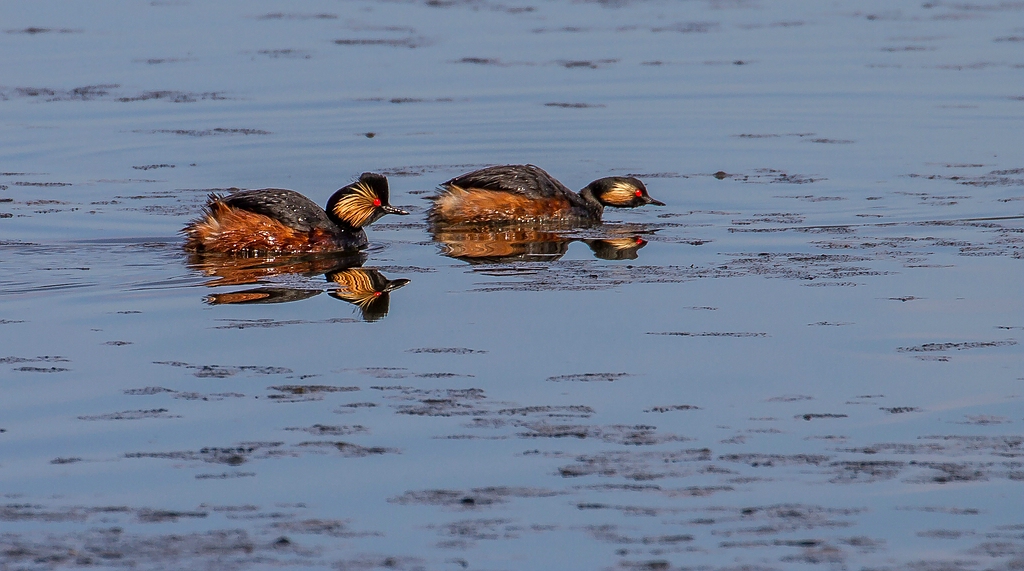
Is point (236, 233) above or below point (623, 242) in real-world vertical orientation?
above

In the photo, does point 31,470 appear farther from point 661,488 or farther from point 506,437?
point 661,488

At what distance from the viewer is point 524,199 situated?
47.1ft

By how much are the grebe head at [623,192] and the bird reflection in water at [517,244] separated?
813 millimetres

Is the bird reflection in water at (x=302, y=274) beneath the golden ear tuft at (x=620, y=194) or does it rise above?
beneath

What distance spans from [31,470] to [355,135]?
1084cm

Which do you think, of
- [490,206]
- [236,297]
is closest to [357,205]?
[490,206]

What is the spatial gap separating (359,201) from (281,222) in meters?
0.79

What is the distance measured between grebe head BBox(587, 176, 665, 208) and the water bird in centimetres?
261

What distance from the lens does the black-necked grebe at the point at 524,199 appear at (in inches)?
558

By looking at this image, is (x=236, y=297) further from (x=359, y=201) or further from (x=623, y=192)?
(x=623, y=192)

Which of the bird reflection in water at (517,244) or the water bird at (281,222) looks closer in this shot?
the water bird at (281,222)

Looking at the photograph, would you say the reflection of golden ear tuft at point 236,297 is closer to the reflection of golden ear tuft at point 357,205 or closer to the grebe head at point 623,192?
the reflection of golden ear tuft at point 357,205

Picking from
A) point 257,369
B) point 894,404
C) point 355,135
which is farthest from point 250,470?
point 355,135

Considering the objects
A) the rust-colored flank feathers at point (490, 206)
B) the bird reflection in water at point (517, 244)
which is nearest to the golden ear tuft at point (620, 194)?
the rust-colored flank feathers at point (490, 206)
